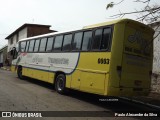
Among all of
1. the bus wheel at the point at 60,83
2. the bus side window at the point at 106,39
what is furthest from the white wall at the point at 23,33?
the bus side window at the point at 106,39

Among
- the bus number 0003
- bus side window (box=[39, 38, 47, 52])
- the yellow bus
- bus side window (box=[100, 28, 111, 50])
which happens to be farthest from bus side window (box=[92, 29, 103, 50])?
bus side window (box=[39, 38, 47, 52])

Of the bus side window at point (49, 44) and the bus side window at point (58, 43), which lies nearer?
the bus side window at point (58, 43)

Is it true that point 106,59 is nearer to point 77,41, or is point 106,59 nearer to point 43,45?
point 77,41

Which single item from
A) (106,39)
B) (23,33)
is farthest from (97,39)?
(23,33)

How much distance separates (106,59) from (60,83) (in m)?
4.02

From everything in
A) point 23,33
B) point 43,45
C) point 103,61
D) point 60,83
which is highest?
point 23,33

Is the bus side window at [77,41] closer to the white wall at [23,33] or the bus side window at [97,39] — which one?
the bus side window at [97,39]

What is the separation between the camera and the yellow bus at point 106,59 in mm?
9531

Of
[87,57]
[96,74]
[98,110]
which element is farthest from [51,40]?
[98,110]

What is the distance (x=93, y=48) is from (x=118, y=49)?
4.33ft

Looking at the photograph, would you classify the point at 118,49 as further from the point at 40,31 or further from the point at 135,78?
the point at 40,31

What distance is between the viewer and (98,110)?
374 inches

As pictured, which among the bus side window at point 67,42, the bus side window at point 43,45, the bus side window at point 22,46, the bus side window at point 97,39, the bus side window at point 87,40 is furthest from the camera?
the bus side window at point 22,46

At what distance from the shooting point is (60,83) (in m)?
13.0
